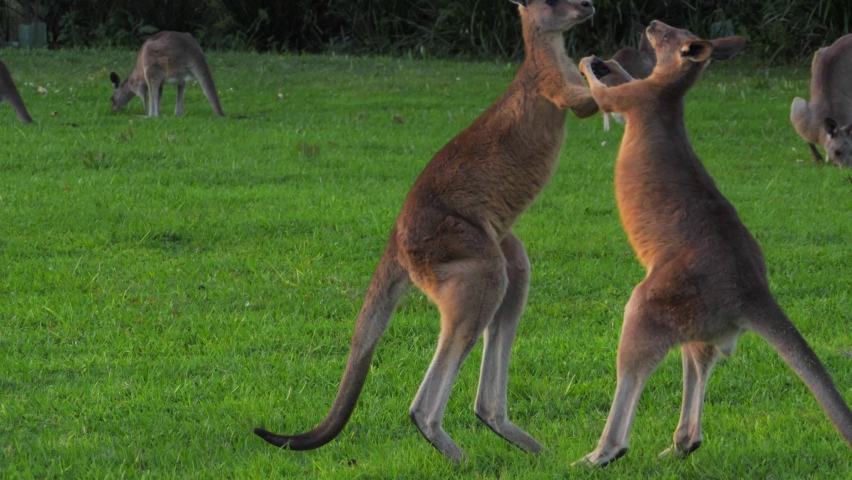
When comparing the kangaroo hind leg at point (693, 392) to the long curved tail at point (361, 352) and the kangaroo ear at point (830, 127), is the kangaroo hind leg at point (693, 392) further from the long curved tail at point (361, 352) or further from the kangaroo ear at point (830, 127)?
the kangaroo ear at point (830, 127)

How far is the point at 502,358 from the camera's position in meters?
3.99

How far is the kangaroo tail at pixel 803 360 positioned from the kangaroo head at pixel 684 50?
95cm

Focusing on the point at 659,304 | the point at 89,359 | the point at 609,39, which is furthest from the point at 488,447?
the point at 609,39

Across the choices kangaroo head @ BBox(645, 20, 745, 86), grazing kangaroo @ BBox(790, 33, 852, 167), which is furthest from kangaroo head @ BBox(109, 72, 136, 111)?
kangaroo head @ BBox(645, 20, 745, 86)

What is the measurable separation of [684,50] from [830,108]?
24.6ft

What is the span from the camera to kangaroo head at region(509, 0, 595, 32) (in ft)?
14.1

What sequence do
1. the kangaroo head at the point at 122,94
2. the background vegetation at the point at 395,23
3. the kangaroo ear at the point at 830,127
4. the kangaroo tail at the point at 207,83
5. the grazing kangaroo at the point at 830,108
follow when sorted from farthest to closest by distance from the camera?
the background vegetation at the point at 395,23 < the kangaroo head at the point at 122,94 < the kangaroo tail at the point at 207,83 < the grazing kangaroo at the point at 830,108 < the kangaroo ear at the point at 830,127

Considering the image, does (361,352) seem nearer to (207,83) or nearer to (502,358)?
(502,358)

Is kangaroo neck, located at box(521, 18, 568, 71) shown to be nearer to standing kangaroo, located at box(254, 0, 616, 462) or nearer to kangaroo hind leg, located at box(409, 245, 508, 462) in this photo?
standing kangaroo, located at box(254, 0, 616, 462)

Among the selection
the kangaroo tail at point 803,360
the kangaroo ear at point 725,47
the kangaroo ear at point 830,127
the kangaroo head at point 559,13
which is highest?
the kangaroo head at point 559,13

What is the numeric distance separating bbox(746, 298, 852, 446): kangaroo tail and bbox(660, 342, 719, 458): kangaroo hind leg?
0.29 m

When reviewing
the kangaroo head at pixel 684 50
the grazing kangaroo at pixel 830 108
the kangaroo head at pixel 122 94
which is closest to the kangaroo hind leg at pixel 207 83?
the kangaroo head at pixel 122 94

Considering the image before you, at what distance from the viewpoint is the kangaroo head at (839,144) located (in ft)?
32.4

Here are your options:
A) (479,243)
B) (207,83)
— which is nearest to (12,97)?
(207,83)
